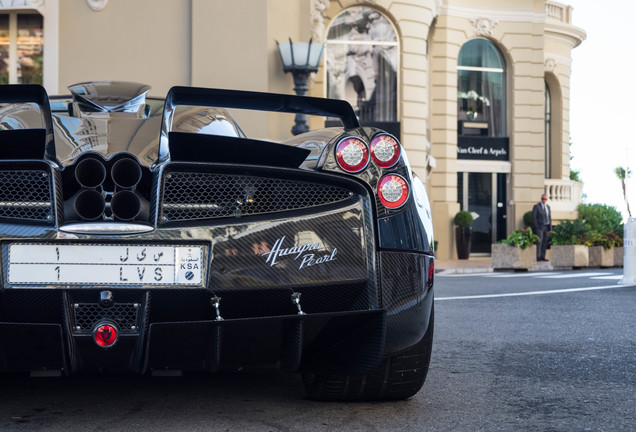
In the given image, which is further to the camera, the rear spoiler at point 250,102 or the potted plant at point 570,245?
the potted plant at point 570,245

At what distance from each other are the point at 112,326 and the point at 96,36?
14740 millimetres

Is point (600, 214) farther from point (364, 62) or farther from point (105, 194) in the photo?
point (105, 194)

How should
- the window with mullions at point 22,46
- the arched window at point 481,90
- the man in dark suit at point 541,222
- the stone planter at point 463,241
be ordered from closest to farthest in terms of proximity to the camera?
the window with mullions at point 22,46 → the man in dark suit at point 541,222 → the stone planter at point 463,241 → the arched window at point 481,90

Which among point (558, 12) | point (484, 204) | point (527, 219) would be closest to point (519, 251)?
point (527, 219)

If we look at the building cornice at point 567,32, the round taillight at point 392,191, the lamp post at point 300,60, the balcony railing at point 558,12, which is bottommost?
the round taillight at point 392,191

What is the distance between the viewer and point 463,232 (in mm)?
26219

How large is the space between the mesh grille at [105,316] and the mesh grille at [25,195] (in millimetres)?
309

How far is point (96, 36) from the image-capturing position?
1678 cm

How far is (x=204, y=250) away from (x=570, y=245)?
17.8 m

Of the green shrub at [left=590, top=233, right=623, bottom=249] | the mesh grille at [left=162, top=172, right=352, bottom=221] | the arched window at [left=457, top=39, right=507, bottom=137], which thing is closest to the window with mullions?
the green shrub at [left=590, top=233, right=623, bottom=249]

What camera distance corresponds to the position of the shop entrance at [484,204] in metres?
28.0

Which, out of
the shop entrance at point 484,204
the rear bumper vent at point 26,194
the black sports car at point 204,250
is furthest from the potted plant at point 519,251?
the rear bumper vent at point 26,194

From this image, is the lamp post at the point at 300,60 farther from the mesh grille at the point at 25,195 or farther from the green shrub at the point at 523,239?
the mesh grille at the point at 25,195

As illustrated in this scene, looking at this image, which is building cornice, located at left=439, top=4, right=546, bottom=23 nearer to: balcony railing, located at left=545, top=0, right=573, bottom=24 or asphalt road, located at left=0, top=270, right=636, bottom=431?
balcony railing, located at left=545, top=0, right=573, bottom=24
